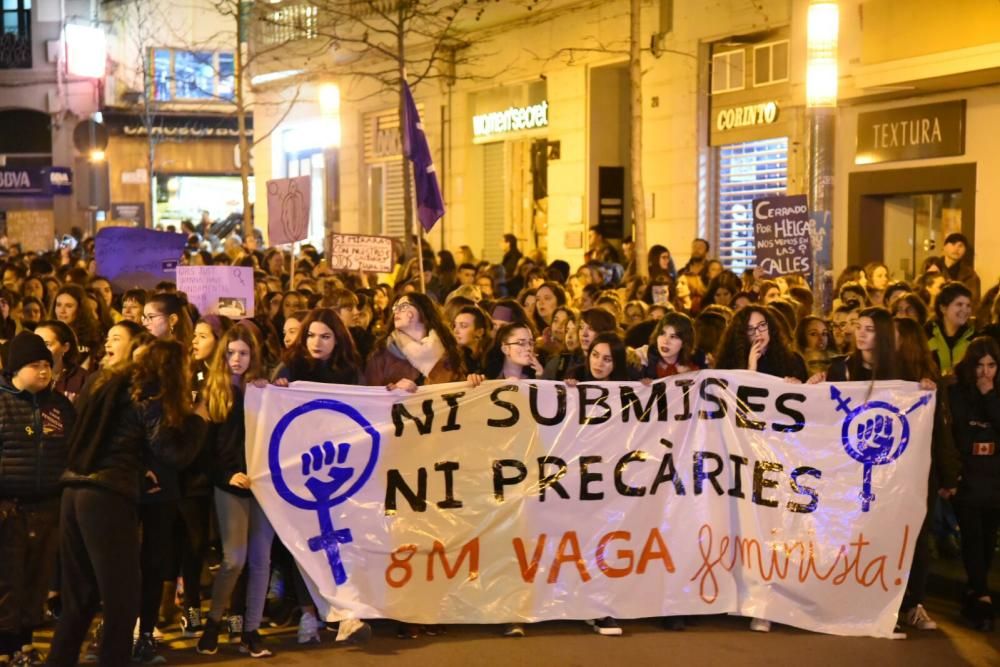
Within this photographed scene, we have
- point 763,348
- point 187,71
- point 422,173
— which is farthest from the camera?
point 187,71

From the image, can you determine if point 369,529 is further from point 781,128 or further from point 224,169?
point 224,169

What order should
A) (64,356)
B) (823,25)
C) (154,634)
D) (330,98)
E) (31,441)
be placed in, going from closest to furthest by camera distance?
(31,441)
(154,634)
(64,356)
(823,25)
(330,98)

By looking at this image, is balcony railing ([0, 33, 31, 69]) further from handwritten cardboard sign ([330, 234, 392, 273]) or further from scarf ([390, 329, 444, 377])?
scarf ([390, 329, 444, 377])

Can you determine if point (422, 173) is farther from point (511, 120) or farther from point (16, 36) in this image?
point (16, 36)

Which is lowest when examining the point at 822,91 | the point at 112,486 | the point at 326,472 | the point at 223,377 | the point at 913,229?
the point at 326,472

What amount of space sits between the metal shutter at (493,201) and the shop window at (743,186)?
622 centimetres

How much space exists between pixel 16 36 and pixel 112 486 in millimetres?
46972

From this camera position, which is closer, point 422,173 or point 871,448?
point 871,448

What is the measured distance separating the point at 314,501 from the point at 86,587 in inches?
59.5

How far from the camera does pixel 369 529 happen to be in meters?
7.98

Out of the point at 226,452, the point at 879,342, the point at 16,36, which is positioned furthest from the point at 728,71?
the point at 16,36

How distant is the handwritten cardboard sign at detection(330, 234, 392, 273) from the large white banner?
7634mm

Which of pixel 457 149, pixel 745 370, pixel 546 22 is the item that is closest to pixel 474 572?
pixel 745 370

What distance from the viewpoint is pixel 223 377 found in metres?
7.79
